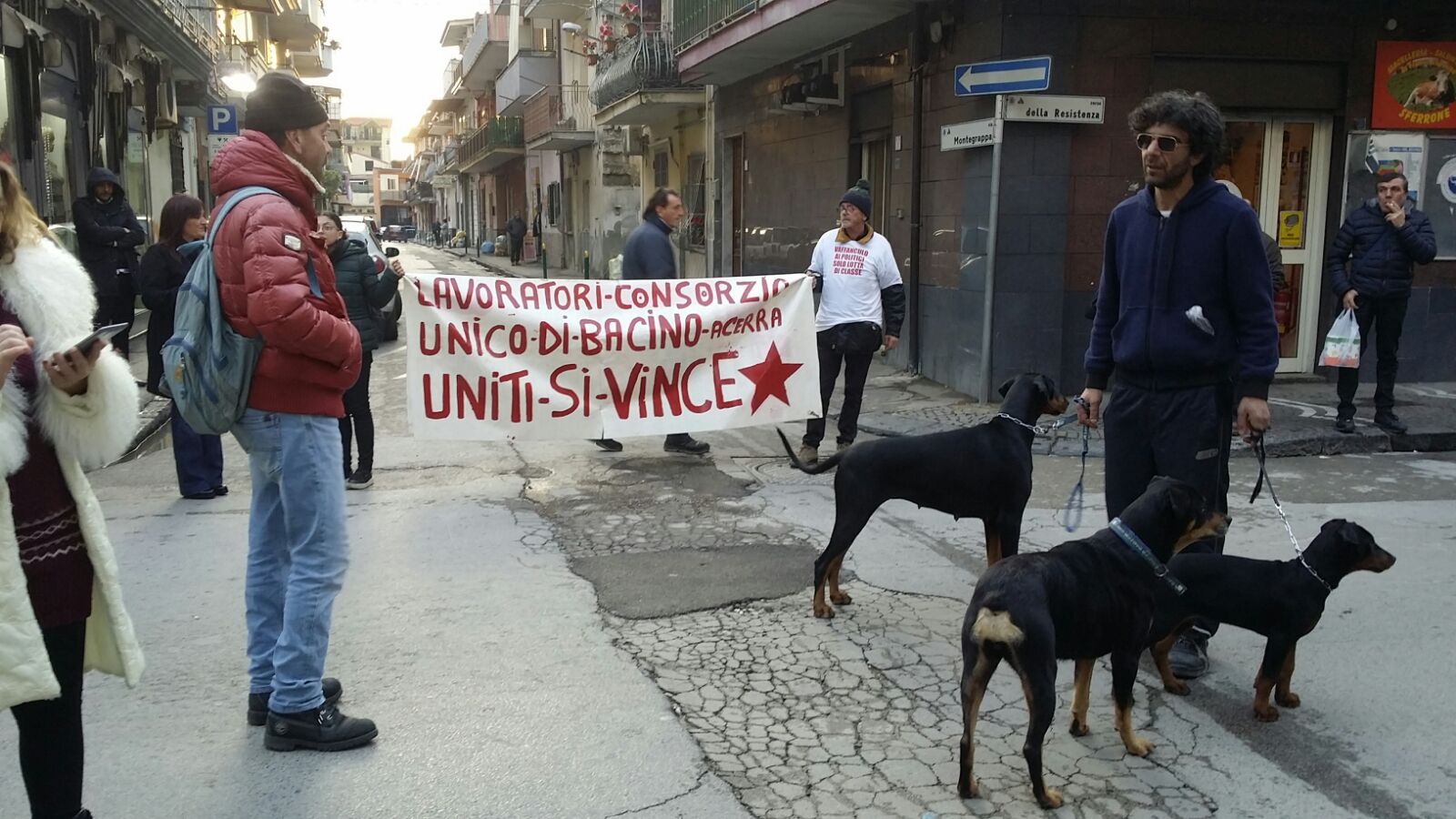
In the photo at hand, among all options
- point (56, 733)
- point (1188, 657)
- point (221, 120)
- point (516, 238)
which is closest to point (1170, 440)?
point (1188, 657)

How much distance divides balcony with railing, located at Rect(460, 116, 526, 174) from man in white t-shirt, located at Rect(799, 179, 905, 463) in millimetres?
30718

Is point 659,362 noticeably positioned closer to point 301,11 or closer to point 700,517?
point 700,517

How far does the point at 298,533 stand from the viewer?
3484mm

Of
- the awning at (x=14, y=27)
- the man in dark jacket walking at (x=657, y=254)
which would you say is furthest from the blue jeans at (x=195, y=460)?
the awning at (x=14, y=27)

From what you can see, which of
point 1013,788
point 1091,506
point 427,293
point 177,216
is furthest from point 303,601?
point 1091,506

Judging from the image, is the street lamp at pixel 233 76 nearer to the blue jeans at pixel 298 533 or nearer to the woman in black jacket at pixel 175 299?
the woman in black jacket at pixel 175 299

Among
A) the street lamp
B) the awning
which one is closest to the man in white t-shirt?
the awning

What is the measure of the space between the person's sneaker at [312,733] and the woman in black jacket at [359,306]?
339 centimetres

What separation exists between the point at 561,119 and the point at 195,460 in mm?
26162

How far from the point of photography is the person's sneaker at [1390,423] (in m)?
8.52

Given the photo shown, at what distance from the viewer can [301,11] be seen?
36.1 m

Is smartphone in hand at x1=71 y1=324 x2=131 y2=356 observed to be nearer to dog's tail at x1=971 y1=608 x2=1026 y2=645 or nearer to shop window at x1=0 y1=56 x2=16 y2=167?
dog's tail at x1=971 y1=608 x2=1026 y2=645

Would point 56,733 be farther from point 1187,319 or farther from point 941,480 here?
point 1187,319

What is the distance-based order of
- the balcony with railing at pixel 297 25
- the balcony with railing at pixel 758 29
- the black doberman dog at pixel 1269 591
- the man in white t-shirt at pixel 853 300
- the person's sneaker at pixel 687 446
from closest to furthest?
the black doberman dog at pixel 1269 591, the man in white t-shirt at pixel 853 300, the person's sneaker at pixel 687 446, the balcony with railing at pixel 758 29, the balcony with railing at pixel 297 25
